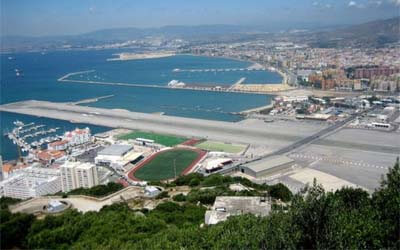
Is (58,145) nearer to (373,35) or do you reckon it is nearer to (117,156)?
(117,156)

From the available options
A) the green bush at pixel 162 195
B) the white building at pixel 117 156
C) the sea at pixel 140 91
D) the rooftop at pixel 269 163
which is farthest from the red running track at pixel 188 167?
the sea at pixel 140 91

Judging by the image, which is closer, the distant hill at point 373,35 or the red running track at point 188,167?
the red running track at point 188,167

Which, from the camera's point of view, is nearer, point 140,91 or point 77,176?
point 77,176

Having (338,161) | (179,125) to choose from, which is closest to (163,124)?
(179,125)

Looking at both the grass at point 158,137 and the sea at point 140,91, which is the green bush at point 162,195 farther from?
the sea at point 140,91

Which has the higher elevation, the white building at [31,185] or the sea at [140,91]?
the sea at [140,91]

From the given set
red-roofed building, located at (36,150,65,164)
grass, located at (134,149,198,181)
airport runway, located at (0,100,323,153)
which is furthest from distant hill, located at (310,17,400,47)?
red-roofed building, located at (36,150,65,164)

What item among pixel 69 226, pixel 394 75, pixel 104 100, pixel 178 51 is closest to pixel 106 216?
pixel 69 226
